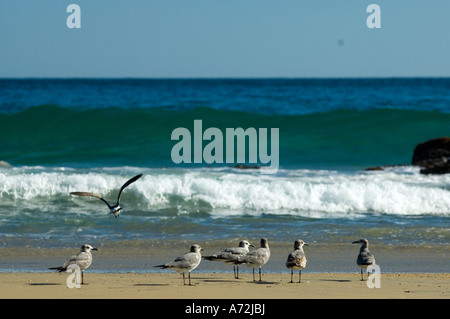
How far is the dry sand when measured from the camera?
778cm

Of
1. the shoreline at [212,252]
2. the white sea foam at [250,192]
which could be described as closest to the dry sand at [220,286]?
the shoreline at [212,252]

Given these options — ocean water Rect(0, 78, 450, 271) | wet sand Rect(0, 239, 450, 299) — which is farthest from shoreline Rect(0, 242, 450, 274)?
ocean water Rect(0, 78, 450, 271)

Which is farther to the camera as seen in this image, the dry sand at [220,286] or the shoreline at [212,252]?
the shoreline at [212,252]

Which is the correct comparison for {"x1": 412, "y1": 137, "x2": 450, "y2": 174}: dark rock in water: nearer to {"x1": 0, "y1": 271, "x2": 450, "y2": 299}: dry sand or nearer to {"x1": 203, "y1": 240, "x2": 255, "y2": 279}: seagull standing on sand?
{"x1": 0, "y1": 271, "x2": 450, "y2": 299}: dry sand

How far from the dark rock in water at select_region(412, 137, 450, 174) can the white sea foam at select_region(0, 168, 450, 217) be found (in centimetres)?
178

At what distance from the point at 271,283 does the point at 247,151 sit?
16.0 meters

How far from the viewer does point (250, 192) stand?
15.3m

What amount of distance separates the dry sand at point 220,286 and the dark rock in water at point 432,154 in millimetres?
9816

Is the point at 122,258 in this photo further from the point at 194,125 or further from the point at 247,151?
the point at 194,125

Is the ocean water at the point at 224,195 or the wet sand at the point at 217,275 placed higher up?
the ocean water at the point at 224,195

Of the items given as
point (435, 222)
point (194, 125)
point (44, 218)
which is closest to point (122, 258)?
point (44, 218)

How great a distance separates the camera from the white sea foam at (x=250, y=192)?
14680 mm

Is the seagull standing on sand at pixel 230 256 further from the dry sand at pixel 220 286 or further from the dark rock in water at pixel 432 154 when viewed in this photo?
the dark rock in water at pixel 432 154

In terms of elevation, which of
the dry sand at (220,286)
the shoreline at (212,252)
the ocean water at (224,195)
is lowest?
the dry sand at (220,286)
